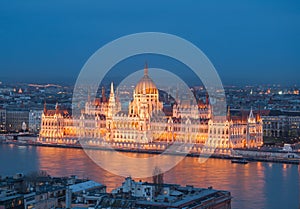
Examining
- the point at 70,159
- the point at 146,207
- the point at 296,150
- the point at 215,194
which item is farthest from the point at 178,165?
the point at 146,207

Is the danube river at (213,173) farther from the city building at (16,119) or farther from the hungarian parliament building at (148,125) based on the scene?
the city building at (16,119)


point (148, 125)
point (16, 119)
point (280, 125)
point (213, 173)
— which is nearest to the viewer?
point (213, 173)

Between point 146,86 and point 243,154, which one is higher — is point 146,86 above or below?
above

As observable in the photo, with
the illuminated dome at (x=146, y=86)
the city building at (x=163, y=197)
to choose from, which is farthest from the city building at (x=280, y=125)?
the city building at (x=163, y=197)

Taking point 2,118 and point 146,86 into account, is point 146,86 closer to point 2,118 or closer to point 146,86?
point 146,86

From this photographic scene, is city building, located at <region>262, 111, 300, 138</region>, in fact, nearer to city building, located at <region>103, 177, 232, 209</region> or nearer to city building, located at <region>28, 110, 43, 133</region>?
city building, located at <region>28, 110, 43, 133</region>

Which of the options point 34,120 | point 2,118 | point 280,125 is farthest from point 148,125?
point 2,118

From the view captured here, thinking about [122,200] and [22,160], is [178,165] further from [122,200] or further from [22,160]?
[122,200]
